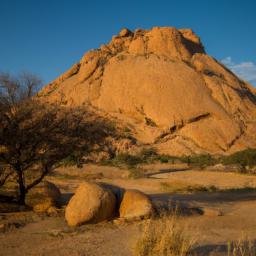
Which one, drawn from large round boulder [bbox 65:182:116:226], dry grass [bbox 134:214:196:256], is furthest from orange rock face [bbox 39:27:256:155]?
dry grass [bbox 134:214:196:256]

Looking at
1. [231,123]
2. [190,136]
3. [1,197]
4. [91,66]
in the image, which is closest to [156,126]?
[190,136]

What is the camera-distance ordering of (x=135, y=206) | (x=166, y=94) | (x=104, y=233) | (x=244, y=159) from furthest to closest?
(x=166, y=94) → (x=244, y=159) → (x=135, y=206) → (x=104, y=233)

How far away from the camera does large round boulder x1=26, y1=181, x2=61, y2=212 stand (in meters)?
11.3

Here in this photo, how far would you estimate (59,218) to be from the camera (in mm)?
9992

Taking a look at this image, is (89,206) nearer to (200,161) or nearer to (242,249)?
(242,249)

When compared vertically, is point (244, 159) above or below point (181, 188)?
above

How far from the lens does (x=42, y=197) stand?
39.0 ft

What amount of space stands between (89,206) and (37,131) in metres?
2.98

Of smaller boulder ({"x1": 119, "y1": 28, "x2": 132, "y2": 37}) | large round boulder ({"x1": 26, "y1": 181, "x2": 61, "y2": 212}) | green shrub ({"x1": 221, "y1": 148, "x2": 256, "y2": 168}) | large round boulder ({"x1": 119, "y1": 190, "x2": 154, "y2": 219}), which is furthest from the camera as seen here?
smaller boulder ({"x1": 119, "y1": 28, "x2": 132, "y2": 37})

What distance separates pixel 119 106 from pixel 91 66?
370 inches

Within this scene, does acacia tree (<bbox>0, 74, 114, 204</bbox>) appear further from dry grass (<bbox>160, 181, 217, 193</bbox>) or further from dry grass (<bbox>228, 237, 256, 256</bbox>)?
dry grass (<bbox>160, 181, 217, 193</bbox>)

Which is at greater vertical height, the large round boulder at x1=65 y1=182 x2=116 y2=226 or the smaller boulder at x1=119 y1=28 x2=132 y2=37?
the smaller boulder at x1=119 y1=28 x2=132 y2=37

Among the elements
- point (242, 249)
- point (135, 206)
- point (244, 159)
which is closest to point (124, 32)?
point (244, 159)

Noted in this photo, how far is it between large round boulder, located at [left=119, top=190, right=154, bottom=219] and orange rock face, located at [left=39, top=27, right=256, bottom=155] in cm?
2992
